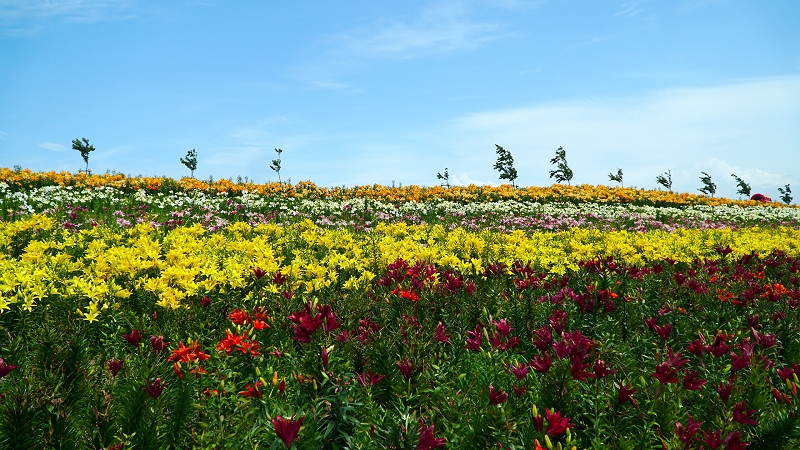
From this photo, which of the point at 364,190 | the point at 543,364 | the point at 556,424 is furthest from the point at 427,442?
the point at 364,190

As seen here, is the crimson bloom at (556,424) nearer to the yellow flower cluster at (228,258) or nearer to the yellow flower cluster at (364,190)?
the yellow flower cluster at (228,258)

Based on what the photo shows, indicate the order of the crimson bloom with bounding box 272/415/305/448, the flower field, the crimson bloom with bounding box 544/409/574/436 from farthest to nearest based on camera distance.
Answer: the flower field, the crimson bloom with bounding box 544/409/574/436, the crimson bloom with bounding box 272/415/305/448

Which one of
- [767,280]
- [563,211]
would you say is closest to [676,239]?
[767,280]

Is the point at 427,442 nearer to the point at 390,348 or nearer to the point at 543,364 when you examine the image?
the point at 543,364

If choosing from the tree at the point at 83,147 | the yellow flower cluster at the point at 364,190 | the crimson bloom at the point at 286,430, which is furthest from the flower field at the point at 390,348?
the tree at the point at 83,147

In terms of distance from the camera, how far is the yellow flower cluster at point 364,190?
609 inches

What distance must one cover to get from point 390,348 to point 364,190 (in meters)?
16.2

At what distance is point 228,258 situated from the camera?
5402 mm

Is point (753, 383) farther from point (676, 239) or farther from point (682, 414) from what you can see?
point (676, 239)

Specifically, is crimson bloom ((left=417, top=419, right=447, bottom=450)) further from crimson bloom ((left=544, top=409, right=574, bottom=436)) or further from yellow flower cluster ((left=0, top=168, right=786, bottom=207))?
yellow flower cluster ((left=0, top=168, right=786, bottom=207))

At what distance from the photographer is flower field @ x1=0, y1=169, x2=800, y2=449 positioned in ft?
6.65

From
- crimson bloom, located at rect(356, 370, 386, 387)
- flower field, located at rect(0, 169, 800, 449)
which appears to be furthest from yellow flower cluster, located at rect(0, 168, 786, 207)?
crimson bloom, located at rect(356, 370, 386, 387)

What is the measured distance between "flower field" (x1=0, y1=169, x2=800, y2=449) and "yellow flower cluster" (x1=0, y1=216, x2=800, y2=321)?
37 millimetres

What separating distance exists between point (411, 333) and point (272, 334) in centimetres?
111
